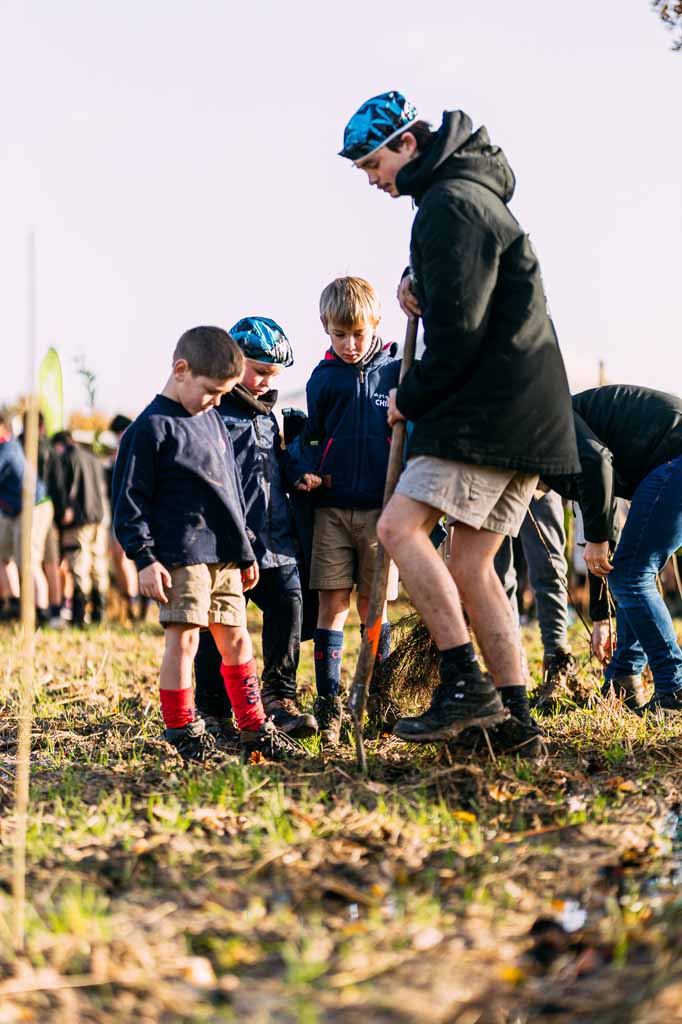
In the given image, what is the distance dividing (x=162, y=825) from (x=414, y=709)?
6.58 ft

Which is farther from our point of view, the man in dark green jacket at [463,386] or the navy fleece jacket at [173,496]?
the navy fleece jacket at [173,496]

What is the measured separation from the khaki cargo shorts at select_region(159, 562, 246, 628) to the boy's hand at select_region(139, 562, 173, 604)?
0.23 feet

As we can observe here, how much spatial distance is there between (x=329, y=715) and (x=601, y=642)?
188 cm

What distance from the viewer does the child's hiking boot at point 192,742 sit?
15.2 ft

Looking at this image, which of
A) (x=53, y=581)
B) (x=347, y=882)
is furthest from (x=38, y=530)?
(x=347, y=882)

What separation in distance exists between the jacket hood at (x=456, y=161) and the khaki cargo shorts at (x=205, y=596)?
1.63 meters

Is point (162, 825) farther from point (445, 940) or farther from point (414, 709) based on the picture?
point (414, 709)

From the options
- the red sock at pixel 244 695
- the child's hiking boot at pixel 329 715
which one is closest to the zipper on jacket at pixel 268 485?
the red sock at pixel 244 695

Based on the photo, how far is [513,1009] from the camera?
7.86 feet

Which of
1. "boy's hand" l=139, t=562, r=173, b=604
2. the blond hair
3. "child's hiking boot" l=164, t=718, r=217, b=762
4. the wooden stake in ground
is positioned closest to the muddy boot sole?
the wooden stake in ground

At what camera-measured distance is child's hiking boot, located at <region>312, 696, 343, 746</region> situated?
5148mm

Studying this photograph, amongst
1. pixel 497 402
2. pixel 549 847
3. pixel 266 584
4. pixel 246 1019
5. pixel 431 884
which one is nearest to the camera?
pixel 246 1019

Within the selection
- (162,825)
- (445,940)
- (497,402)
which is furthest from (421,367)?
(445,940)

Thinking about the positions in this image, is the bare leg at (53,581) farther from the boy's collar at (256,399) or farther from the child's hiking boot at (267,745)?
the child's hiking boot at (267,745)
